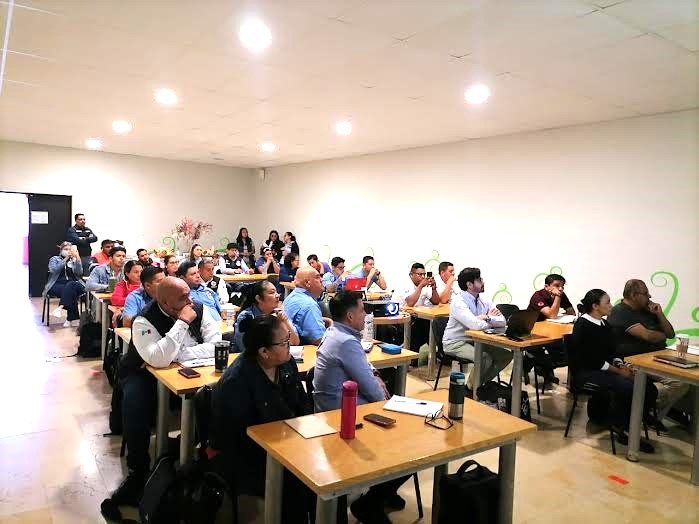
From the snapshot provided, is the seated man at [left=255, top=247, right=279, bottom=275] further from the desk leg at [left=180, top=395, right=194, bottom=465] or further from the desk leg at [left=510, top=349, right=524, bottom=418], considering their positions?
the desk leg at [left=180, top=395, right=194, bottom=465]

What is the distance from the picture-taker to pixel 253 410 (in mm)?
2348

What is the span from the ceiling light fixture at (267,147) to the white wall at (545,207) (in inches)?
62.4

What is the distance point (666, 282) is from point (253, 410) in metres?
5.07

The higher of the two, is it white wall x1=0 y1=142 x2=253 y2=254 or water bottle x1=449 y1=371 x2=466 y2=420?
white wall x1=0 y1=142 x2=253 y2=254

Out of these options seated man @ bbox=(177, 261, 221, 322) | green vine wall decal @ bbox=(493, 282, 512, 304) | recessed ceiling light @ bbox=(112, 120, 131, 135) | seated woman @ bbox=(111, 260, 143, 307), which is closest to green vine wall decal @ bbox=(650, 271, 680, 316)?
green vine wall decal @ bbox=(493, 282, 512, 304)

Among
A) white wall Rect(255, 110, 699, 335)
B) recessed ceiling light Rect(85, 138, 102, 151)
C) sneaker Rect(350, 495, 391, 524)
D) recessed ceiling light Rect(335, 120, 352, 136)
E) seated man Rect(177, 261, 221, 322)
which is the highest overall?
recessed ceiling light Rect(85, 138, 102, 151)

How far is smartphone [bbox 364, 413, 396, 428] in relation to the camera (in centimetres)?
226

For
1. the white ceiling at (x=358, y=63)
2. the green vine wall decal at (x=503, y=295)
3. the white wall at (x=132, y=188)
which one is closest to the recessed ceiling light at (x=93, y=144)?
the white wall at (x=132, y=188)

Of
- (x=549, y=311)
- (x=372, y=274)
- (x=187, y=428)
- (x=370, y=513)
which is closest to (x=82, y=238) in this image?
(x=372, y=274)

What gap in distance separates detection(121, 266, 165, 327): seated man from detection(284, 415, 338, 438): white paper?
2052 mm

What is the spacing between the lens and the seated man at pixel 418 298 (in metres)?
5.93

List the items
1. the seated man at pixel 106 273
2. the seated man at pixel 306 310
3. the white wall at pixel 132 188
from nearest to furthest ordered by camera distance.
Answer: the seated man at pixel 306 310 → the seated man at pixel 106 273 → the white wall at pixel 132 188

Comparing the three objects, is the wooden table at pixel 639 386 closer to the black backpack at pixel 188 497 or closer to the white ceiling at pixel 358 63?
the white ceiling at pixel 358 63

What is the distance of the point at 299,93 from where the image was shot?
5086 millimetres
